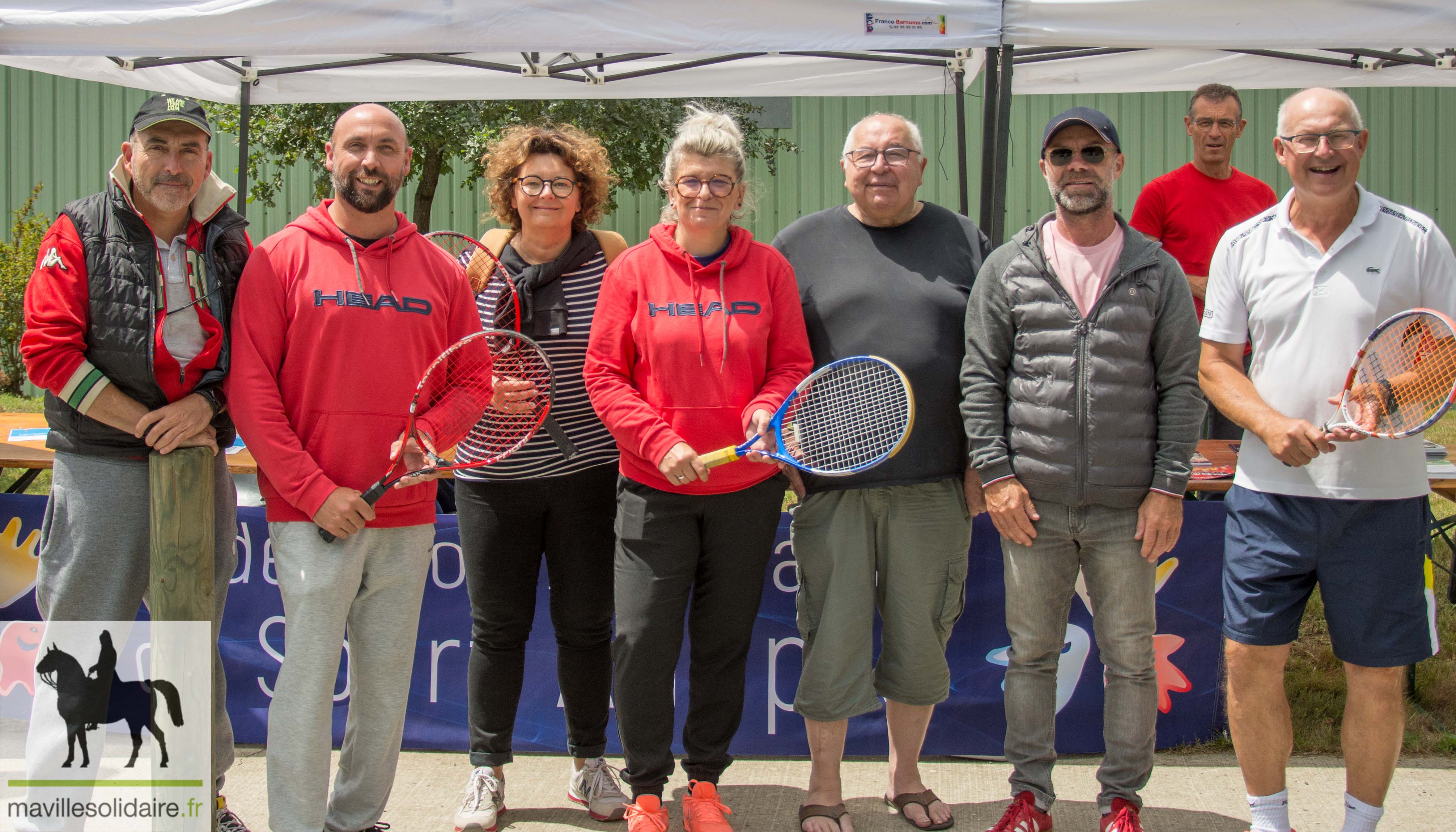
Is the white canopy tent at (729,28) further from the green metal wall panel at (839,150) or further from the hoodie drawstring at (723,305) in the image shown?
the green metal wall panel at (839,150)

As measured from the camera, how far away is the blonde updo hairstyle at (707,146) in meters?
3.17

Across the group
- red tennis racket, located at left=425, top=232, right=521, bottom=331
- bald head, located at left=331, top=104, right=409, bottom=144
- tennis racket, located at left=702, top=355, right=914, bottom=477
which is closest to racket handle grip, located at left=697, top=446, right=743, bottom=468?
tennis racket, located at left=702, top=355, right=914, bottom=477

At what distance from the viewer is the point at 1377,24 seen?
3.65 m

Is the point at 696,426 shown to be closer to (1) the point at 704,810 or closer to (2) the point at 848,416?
(2) the point at 848,416

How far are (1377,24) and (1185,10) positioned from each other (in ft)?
2.11

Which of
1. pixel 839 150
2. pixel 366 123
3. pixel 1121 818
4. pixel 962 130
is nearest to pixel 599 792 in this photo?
pixel 1121 818

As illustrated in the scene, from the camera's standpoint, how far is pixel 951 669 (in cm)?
406

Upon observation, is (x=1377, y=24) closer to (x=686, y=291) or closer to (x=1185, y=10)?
(x=1185, y=10)

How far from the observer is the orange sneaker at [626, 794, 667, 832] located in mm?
3271

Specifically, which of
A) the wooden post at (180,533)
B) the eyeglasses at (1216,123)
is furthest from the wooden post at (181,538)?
the eyeglasses at (1216,123)

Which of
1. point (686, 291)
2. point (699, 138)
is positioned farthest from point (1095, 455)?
point (699, 138)

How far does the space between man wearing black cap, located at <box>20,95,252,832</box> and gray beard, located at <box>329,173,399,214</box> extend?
0.34 meters

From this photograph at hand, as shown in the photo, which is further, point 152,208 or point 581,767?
point 581,767

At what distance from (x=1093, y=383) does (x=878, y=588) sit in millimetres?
918
